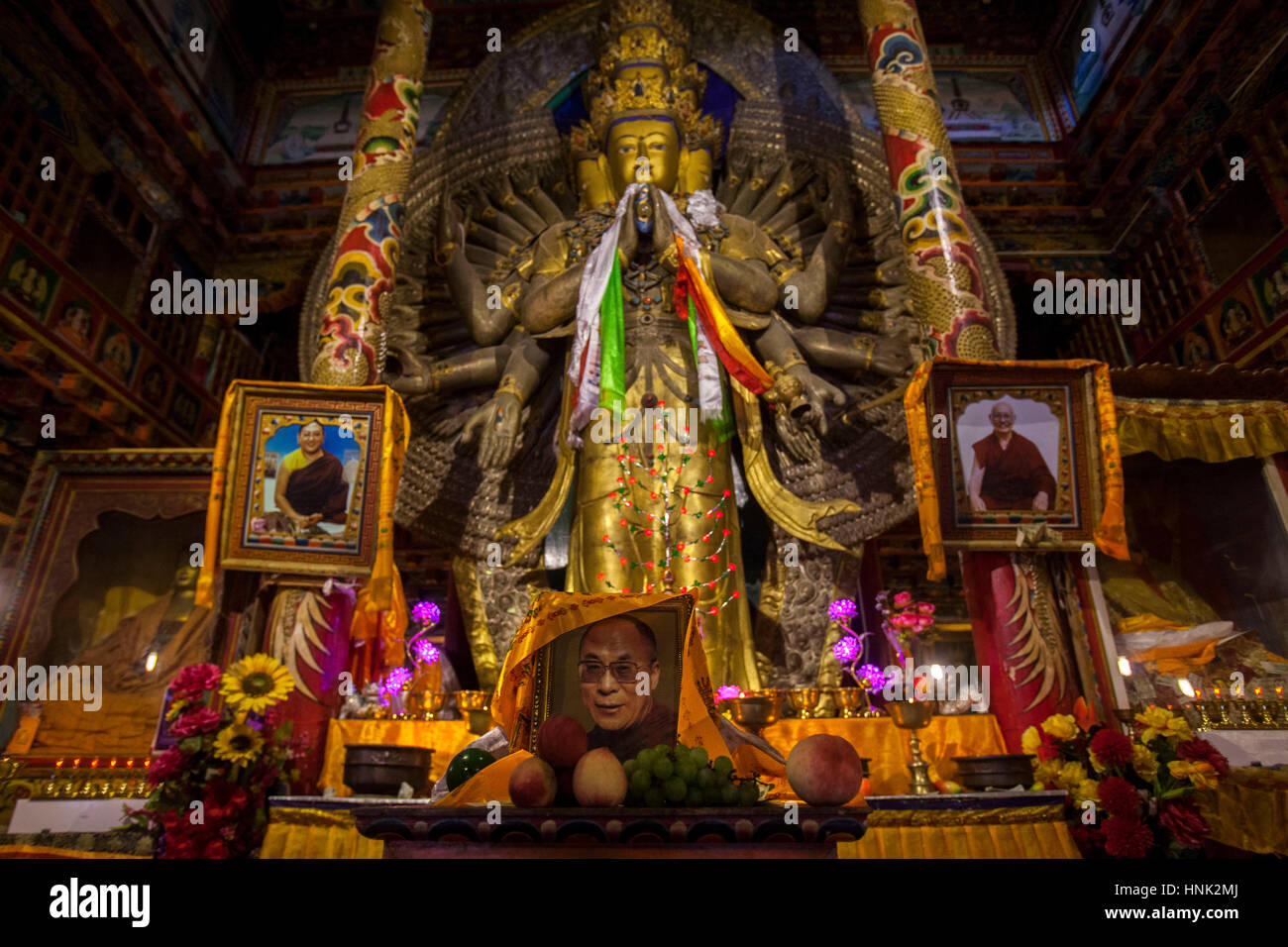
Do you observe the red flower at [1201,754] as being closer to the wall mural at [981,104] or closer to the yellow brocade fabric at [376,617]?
the yellow brocade fabric at [376,617]

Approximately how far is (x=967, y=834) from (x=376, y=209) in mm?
4747

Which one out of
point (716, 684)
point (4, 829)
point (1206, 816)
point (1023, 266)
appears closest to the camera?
point (1206, 816)

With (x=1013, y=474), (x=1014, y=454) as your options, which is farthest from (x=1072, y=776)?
(x=1014, y=454)

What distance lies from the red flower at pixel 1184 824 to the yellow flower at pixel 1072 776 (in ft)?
0.94

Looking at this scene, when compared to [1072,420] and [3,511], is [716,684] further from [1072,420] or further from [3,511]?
[3,511]

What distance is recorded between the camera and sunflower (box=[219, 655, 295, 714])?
355 centimetres

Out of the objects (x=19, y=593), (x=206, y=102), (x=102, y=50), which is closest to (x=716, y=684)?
(x=19, y=593)

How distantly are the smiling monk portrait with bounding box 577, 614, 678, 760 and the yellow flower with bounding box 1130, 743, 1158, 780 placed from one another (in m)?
1.95

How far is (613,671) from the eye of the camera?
2352mm

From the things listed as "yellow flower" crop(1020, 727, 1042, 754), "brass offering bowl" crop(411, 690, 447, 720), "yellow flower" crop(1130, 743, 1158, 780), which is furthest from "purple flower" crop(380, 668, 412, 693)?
"yellow flower" crop(1130, 743, 1158, 780)

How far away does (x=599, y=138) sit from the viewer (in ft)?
21.5

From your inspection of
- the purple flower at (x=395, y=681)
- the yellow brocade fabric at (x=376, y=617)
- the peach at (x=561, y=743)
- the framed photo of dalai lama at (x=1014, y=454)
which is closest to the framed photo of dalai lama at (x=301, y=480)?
the yellow brocade fabric at (x=376, y=617)
